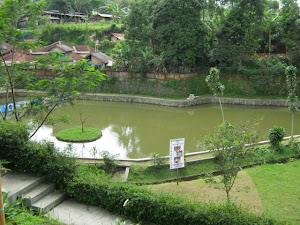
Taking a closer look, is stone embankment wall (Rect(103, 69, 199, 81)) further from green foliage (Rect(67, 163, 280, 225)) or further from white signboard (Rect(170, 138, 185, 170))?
green foliage (Rect(67, 163, 280, 225))

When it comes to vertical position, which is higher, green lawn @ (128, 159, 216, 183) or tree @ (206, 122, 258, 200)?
tree @ (206, 122, 258, 200)

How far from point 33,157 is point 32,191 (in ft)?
2.14

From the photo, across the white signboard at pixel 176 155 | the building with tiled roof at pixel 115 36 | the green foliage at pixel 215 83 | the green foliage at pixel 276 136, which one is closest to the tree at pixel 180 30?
the green foliage at pixel 215 83

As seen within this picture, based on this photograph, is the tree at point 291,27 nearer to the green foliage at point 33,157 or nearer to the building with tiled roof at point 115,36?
the building with tiled roof at point 115,36

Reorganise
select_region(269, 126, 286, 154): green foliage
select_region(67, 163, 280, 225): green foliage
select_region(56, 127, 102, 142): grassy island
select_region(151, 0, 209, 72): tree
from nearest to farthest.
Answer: select_region(67, 163, 280, 225): green foliage → select_region(269, 126, 286, 154): green foliage → select_region(56, 127, 102, 142): grassy island → select_region(151, 0, 209, 72): tree

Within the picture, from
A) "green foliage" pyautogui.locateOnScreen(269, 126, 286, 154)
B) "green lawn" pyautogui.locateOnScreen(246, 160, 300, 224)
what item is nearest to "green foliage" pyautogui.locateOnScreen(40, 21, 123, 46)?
"green foliage" pyautogui.locateOnScreen(269, 126, 286, 154)

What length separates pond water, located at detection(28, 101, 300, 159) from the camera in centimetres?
1372

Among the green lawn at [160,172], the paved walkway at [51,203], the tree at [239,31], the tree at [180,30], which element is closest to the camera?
the paved walkway at [51,203]

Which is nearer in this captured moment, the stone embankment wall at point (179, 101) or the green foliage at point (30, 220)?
the green foliage at point (30, 220)

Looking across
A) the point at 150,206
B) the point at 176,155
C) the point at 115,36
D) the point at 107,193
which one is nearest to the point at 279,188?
the point at 176,155

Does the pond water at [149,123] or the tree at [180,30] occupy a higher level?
the tree at [180,30]

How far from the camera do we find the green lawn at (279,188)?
736 centimetres

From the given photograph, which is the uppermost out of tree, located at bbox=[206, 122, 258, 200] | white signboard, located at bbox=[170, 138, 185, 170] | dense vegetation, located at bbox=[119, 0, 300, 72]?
dense vegetation, located at bbox=[119, 0, 300, 72]

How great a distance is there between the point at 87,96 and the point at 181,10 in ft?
30.3
